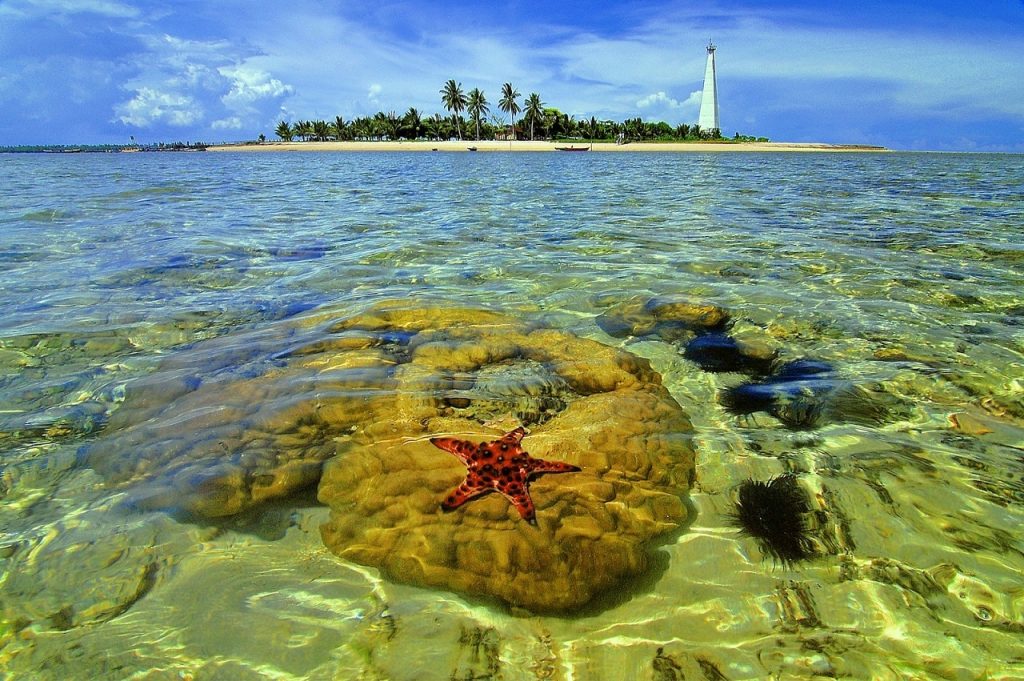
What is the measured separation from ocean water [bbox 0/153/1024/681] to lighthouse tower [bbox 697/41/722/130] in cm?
16034

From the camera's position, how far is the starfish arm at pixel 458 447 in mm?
3346

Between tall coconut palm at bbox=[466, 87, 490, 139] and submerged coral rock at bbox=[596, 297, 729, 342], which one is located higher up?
tall coconut palm at bbox=[466, 87, 490, 139]

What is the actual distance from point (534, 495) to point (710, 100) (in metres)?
173

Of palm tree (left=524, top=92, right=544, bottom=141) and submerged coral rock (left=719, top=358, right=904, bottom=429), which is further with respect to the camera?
palm tree (left=524, top=92, right=544, bottom=141)

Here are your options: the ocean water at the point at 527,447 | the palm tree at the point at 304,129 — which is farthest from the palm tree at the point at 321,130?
the ocean water at the point at 527,447

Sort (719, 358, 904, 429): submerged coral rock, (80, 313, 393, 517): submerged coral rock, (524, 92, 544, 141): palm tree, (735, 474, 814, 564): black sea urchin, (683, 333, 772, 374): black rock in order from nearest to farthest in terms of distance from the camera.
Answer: (735, 474, 814, 564): black sea urchin, (80, 313, 393, 517): submerged coral rock, (719, 358, 904, 429): submerged coral rock, (683, 333, 772, 374): black rock, (524, 92, 544, 141): palm tree

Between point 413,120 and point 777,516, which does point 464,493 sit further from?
point 413,120

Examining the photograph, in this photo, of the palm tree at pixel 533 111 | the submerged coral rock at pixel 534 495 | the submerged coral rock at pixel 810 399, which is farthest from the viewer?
the palm tree at pixel 533 111

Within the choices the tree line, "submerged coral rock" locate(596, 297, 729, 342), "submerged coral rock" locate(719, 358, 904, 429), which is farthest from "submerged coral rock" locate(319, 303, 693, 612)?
the tree line

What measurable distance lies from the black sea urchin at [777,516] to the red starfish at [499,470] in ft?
3.54

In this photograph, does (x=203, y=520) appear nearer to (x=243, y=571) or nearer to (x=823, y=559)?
(x=243, y=571)

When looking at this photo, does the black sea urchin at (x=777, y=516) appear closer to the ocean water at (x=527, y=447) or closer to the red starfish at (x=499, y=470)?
the ocean water at (x=527, y=447)

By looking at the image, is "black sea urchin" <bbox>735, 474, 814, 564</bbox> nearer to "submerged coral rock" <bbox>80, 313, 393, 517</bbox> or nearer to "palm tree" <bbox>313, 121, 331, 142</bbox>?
"submerged coral rock" <bbox>80, 313, 393, 517</bbox>

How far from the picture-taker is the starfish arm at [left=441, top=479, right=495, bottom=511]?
119 inches
